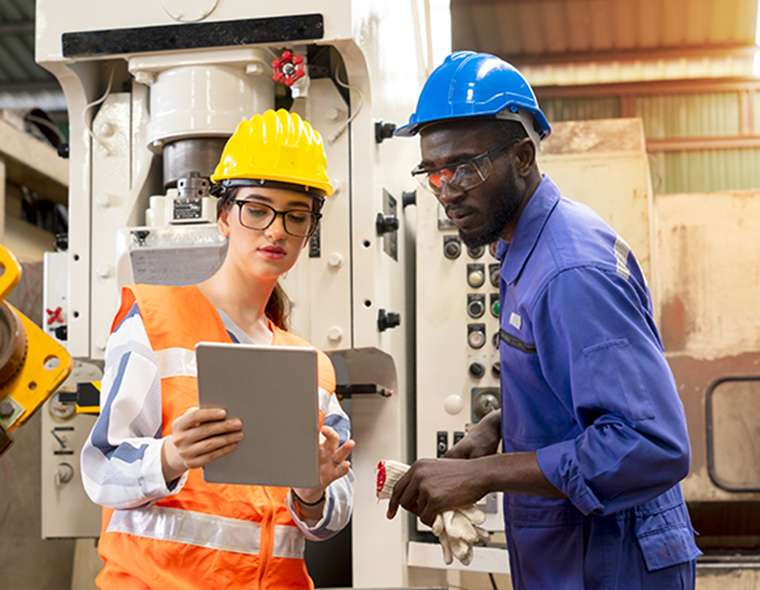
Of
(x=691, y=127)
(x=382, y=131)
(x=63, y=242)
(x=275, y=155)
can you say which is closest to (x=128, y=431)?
(x=275, y=155)

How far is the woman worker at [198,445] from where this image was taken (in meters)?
1.63

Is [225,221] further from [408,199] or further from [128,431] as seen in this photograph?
[408,199]

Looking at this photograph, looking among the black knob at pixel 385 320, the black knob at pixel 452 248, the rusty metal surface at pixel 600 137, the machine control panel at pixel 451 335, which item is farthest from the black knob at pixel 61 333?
the rusty metal surface at pixel 600 137

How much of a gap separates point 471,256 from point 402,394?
453mm

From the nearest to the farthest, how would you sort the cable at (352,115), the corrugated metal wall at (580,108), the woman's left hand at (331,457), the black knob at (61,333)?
the woman's left hand at (331,457) < the cable at (352,115) < the black knob at (61,333) < the corrugated metal wall at (580,108)

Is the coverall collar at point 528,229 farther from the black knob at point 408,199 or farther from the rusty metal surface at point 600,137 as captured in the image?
the rusty metal surface at point 600,137

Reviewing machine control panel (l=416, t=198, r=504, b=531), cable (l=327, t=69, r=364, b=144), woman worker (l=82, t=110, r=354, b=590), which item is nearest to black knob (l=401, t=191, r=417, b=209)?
machine control panel (l=416, t=198, r=504, b=531)

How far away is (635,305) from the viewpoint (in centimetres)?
154

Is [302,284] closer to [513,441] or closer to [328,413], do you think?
[328,413]

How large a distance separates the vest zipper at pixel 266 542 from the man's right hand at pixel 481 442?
372 millimetres

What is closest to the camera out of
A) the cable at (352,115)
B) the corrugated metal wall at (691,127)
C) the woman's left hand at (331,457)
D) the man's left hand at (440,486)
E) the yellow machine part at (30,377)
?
the man's left hand at (440,486)

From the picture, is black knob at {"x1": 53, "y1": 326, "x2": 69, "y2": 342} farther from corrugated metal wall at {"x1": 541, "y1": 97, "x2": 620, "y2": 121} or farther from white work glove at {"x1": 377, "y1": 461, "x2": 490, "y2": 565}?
corrugated metal wall at {"x1": 541, "y1": 97, "x2": 620, "y2": 121}

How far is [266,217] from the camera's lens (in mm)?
1879

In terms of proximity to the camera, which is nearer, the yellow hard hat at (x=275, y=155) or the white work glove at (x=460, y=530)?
the white work glove at (x=460, y=530)
